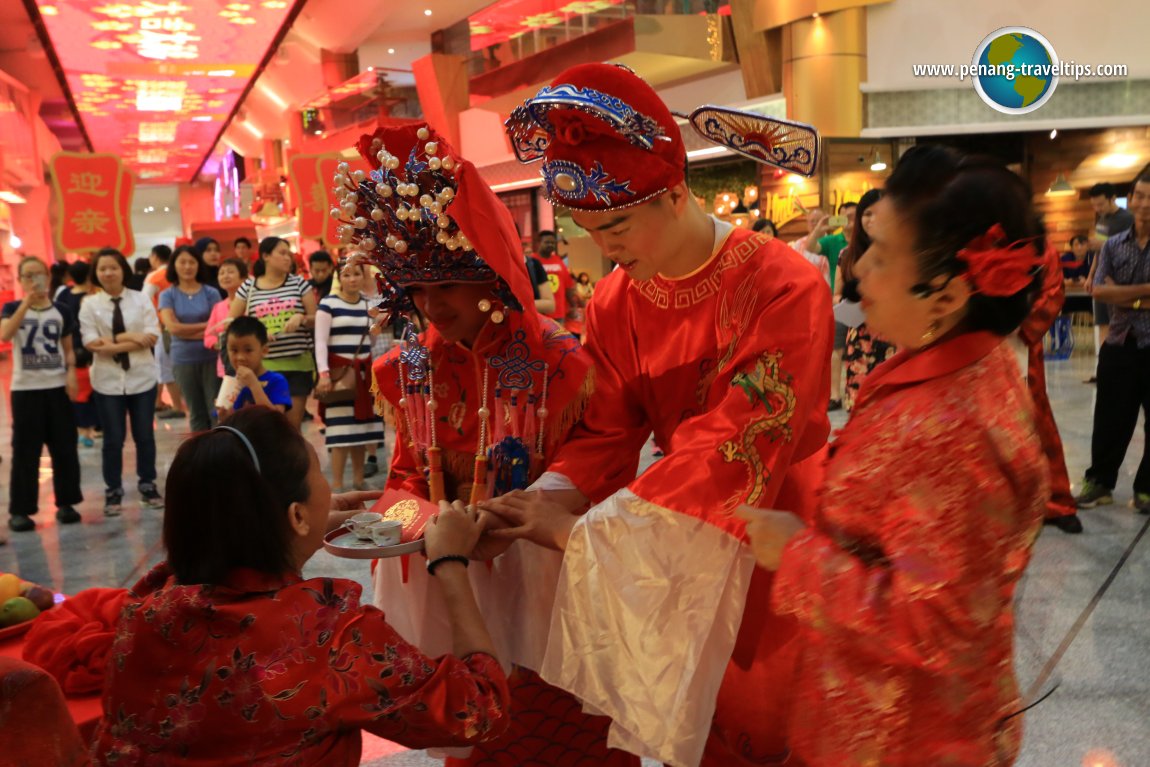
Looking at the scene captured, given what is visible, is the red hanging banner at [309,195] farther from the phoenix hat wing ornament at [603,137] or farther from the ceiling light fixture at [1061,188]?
the ceiling light fixture at [1061,188]

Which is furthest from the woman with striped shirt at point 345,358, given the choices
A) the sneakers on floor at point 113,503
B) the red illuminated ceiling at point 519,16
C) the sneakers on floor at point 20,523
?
the red illuminated ceiling at point 519,16

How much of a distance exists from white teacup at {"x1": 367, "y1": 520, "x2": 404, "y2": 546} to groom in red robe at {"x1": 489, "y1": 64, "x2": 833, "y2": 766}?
Result: 0.51ft

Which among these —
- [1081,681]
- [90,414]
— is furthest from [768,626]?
[90,414]

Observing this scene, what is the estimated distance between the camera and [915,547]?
3.32ft

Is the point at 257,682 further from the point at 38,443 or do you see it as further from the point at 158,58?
the point at 158,58

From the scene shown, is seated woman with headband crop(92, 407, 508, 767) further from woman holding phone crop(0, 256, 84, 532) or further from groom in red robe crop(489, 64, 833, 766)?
woman holding phone crop(0, 256, 84, 532)

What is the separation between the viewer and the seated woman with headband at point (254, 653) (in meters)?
1.23

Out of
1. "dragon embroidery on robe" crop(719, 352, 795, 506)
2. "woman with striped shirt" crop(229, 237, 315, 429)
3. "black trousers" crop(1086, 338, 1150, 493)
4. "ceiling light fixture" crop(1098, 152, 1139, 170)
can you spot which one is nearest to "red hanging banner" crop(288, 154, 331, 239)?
"woman with striped shirt" crop(229, 237, 315, 429)

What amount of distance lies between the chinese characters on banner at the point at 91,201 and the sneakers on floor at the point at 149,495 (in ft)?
12.5

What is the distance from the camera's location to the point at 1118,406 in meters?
4.54

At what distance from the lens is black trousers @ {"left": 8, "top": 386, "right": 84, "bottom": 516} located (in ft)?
17.0

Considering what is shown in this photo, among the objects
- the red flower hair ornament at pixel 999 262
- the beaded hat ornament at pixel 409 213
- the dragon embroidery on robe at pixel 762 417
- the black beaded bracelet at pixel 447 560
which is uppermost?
the beaded hat ornament at pixel 409 213

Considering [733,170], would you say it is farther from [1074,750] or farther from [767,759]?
[767,759]

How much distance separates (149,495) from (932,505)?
217 inches
